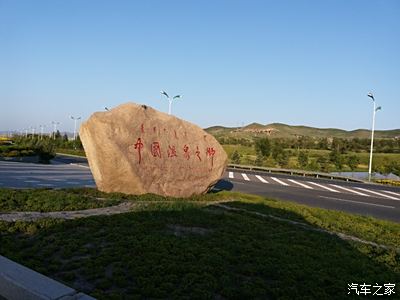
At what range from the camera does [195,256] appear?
16.7 ft

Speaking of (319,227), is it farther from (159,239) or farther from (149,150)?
(149,150)

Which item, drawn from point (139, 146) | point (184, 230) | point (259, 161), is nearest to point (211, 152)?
point (139, 146)

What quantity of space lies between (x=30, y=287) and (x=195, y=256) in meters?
2.18

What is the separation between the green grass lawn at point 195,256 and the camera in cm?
414

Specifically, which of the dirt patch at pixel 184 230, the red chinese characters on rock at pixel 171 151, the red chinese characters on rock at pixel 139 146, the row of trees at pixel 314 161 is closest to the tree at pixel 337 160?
the row of trees at pixel 314 161

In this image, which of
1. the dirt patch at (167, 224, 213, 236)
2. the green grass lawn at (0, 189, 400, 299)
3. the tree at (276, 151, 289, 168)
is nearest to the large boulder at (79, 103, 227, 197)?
the green grass lawn at (0, 189, 400, 299)

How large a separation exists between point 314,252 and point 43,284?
3.90m

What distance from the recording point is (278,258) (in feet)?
17.3

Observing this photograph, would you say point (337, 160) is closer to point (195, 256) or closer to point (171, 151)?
point (171, 151)

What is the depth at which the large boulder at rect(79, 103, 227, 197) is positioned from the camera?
34.0 ft

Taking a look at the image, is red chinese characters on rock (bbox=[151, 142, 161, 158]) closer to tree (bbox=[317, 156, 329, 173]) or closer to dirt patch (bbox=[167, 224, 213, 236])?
dirt patch (bbox=[167, 224, 213, 236])

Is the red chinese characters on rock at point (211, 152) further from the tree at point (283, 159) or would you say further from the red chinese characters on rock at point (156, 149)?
the tree at point (283, 159)

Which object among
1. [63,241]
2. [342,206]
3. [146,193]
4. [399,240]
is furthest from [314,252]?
[342,206]

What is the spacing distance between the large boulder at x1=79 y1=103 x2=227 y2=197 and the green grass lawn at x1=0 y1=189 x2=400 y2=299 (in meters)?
2.82
